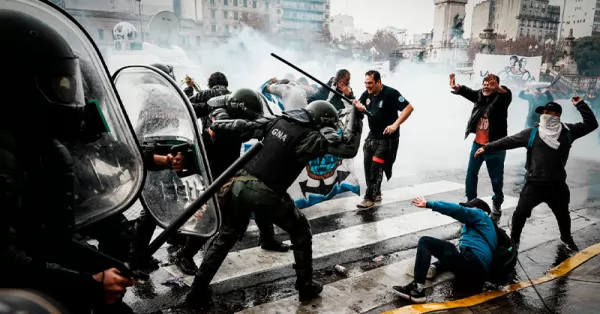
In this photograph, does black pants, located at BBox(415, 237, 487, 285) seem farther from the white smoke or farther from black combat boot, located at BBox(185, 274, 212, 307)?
the white smoke

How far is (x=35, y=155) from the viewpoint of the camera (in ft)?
5.56

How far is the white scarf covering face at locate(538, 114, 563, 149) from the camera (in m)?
4.89

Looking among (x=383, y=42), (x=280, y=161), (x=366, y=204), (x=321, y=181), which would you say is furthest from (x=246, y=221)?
(x=383, y=42)

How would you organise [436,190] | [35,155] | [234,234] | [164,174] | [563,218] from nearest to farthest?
[35,155], [164,174], [234,234], [563,218], [436,190]

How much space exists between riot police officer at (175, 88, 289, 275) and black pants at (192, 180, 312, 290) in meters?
0.19

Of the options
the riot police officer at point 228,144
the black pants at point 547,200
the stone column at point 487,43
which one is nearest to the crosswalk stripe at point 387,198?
the riot police officer at point 228,144

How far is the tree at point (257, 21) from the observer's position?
37.0 meters

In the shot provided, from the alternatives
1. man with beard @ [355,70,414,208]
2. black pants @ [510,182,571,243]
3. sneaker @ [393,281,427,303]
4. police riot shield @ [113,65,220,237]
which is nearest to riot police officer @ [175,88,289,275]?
police riot shield @ [113,65,220,237]

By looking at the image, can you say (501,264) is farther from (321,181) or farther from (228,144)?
(228,144)

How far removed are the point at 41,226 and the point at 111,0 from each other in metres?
37.0

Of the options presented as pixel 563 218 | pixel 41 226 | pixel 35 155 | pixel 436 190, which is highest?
pixel 35 155

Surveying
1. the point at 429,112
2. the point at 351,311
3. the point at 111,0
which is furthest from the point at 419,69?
the point at 111,0

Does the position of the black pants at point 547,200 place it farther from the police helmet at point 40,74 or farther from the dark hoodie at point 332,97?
the police helmet at point 40,74

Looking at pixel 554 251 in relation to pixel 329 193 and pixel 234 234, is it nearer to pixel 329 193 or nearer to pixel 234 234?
pixel 329 193
